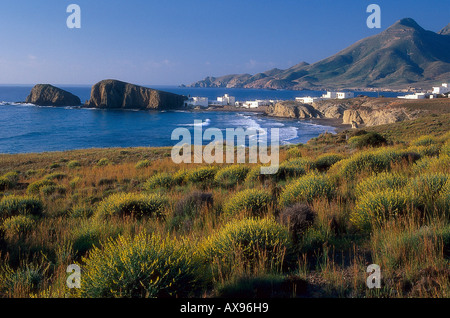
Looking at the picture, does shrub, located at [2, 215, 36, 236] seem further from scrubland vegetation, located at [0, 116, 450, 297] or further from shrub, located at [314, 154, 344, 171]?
shrub, located at [314, 154, 344, 171]

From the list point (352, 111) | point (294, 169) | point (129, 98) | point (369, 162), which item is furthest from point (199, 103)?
point (369, 162)

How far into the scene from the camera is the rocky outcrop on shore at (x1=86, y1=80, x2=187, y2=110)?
123m

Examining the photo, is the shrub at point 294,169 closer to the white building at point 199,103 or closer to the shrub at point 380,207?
the shrub at point 380,207

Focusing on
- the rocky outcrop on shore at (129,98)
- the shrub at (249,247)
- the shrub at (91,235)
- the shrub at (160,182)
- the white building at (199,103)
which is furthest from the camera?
the white building at (199,103)

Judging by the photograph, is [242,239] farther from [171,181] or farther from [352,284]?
[171,181]

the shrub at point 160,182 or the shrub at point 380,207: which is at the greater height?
the shrub at point 380,207

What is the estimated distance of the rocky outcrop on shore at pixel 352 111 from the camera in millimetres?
56838

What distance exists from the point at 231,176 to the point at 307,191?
3.94 meters

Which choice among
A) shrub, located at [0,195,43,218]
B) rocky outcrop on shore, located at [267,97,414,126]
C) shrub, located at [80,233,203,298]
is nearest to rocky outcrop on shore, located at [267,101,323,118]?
rocky outcrop on shore, located at [267,97,414,126]

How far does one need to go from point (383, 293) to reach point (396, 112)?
203ft

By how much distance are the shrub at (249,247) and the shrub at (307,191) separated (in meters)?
1.99

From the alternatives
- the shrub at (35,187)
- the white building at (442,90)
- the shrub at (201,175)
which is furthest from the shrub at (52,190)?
the white building at (442,90)

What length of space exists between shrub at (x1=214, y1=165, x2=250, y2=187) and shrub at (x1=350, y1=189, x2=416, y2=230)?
4950 mm

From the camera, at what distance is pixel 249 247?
3.76m
